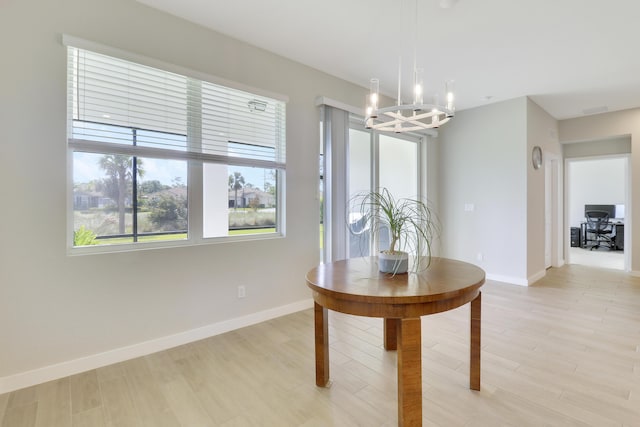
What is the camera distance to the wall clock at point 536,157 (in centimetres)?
438

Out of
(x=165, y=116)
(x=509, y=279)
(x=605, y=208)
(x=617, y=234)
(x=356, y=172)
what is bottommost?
(x=509, y=279)

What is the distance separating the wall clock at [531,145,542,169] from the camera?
4.38 meters

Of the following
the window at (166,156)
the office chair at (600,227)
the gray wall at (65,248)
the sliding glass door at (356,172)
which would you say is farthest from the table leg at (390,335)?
the office chair at (600,227)

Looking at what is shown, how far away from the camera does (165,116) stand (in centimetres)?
244

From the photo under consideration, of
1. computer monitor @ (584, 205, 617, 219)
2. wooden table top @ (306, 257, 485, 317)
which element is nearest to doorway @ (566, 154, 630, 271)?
computer monitor @ (584, 205, 617, 219)

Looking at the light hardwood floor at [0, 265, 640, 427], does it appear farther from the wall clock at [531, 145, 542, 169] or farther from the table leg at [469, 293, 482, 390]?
the wall clock at [531, 145, 542, 169]

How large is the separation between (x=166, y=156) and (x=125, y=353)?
1.52 m

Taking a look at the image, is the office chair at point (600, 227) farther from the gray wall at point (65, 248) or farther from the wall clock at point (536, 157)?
the gray wall at point (65, 248)

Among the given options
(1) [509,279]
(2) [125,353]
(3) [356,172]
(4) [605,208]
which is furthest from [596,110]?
(2) [125,353]

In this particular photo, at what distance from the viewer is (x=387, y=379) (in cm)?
196

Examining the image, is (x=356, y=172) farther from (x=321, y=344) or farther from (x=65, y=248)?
(x=65, y=248)

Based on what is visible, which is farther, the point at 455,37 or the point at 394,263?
the point at 455,37

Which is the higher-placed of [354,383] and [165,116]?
[165,116]

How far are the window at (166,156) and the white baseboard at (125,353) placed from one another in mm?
783
